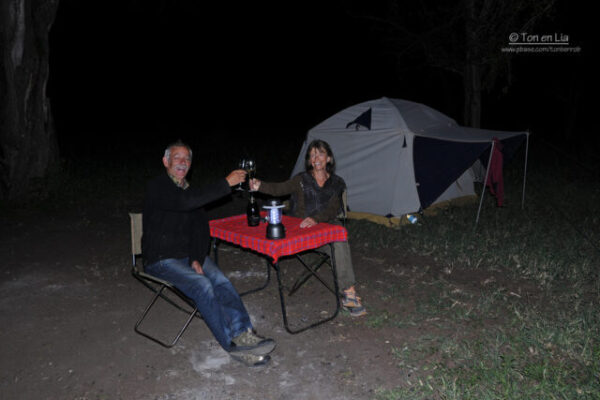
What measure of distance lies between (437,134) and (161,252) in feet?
15.8

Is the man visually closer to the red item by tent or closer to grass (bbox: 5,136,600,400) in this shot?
grass (bbox: 5,136,600,400)

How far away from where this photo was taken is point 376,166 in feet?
24.8

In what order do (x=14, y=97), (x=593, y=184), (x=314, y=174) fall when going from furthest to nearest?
(x=593, y=184), (x=14, y=97), (x=314, y=174)

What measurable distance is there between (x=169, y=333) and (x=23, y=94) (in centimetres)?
692

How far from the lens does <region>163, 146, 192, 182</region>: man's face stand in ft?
12.3

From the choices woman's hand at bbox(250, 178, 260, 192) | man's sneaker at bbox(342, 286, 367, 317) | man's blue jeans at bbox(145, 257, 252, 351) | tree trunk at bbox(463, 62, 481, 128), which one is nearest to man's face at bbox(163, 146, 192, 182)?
woman's hand at bbox(250, 178, 260, 192)

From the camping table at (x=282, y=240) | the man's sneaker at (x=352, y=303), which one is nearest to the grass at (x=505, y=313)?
the man's sneaker at (x=352, y=303)

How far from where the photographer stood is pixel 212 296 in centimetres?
355

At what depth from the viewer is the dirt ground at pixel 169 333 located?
10.9ft

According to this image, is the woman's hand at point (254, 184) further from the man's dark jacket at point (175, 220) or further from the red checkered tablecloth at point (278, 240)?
the man's dark jacket at point (175, 220)

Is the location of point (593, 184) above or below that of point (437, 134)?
below

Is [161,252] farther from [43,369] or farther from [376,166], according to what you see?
[376,166]

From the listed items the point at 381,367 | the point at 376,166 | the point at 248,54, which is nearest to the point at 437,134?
the point at 376,166

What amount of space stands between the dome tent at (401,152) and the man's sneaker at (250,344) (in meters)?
4.12
